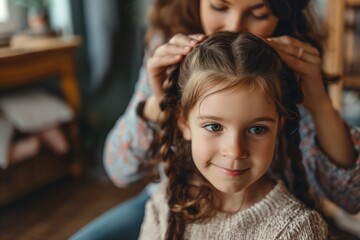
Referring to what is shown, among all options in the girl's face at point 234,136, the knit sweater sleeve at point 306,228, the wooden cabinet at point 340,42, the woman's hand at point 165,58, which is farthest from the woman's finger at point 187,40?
the wooden cabinet at point 340,42

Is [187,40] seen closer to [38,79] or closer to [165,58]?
[165,58]

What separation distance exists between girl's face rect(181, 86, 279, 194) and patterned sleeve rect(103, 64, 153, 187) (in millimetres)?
297

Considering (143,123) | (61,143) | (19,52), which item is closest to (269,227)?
(143,123)

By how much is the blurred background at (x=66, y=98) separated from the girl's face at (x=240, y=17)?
3.52 feet

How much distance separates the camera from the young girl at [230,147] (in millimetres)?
759

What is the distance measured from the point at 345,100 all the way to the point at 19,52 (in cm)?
157

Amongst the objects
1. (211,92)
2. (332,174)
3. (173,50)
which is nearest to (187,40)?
(173,50)

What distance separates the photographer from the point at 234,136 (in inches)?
29.6

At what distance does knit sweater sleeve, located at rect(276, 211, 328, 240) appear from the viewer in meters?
0.79

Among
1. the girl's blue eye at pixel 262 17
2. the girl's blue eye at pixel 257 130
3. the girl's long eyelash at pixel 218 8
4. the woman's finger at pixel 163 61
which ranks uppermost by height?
the girl's long eyelash at pixel 218 8

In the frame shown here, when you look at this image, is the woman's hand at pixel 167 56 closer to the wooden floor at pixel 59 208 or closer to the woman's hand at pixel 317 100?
the woman's hand at pixel 317 100

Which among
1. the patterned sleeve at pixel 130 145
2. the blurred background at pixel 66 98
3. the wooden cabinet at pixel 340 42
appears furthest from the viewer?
the blurred background at pixel 66 98

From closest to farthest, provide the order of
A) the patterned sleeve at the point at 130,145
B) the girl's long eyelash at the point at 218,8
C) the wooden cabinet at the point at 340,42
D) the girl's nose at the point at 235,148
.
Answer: the girl's nose at the point at 235,148
the girl's long eyelash at the point at 218,8
the patterned sleeve at the point at 130,145
the wooden cabinet at the point at 340,42

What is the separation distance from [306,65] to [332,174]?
11.2 inches
